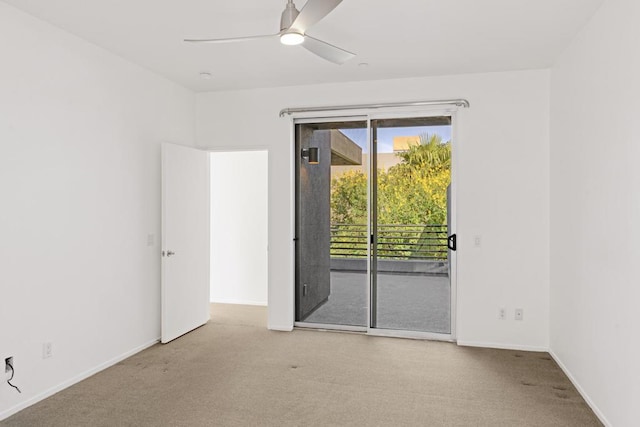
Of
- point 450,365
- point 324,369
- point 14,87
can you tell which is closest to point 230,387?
point 324,369

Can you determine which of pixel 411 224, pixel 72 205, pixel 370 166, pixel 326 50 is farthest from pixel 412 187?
pixel 72 205

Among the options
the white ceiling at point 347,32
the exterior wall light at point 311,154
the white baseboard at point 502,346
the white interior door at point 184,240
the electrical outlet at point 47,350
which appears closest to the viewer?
the white ceiling at point 347,32

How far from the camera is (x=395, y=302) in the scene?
4527mm

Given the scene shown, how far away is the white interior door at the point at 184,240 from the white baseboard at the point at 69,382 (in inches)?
14.0

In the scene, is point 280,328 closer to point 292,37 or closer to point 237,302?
point 237,302

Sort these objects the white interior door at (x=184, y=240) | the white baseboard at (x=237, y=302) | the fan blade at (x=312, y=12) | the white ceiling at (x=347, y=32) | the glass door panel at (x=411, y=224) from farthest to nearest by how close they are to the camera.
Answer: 1. the white baseboard at (x=237, y=302)
2. the glass door panel at (x=411, y=224)
3. the white interior door at (x=184, y=240)
4. the white ceiling at (x=347, y=32)
5. the fan blade at (x=312, y=12)

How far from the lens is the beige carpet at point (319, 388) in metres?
2.72

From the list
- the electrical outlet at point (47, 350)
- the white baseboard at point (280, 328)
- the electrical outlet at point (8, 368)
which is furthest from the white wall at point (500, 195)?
the electrical outlet at point (8, 368)

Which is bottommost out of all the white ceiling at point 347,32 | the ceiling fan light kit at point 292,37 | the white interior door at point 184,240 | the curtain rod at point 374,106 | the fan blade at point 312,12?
the white interior door at point 184,240

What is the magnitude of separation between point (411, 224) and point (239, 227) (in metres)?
2.60

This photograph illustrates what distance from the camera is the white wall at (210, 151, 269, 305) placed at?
19.3 ft

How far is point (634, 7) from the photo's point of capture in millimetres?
2297

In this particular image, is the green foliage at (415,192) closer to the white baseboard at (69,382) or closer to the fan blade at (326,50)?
the fan blade at (326,50)

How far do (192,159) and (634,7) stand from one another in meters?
3.90
